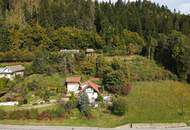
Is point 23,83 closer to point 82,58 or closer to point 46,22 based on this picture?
point 82,58

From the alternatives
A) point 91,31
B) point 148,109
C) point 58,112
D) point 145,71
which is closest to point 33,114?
point 58,112

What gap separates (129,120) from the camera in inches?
1432

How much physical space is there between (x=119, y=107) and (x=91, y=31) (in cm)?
2213

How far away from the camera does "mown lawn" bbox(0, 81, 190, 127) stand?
117 ft

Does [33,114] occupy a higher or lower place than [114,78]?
lower

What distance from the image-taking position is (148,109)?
1524 inches

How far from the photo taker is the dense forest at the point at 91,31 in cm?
5200

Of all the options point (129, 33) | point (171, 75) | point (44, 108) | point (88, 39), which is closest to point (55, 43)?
point (88, 39)

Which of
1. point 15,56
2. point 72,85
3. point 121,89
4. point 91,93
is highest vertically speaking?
point 15,56

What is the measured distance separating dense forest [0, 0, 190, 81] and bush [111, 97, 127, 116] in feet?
41.0

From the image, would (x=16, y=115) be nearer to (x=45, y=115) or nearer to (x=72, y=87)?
(x=45, y=115)

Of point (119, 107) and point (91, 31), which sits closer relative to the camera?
point (119, 107)

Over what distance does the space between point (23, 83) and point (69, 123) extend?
1005cm

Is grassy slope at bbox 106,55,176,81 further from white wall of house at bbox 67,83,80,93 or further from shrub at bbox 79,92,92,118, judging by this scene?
shrub at bbox 79,92,92,118
